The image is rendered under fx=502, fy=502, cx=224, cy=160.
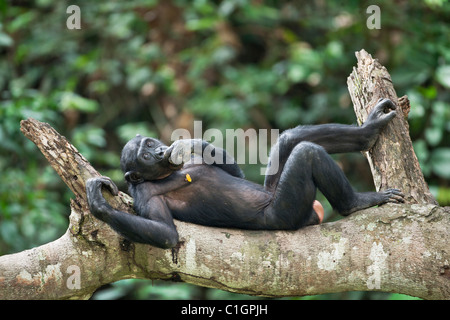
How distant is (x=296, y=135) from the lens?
14.5 ft

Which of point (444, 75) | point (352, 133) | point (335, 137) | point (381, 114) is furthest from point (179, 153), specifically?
point (444, 75)

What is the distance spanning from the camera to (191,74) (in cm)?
904

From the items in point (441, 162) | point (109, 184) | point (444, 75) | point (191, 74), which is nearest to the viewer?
point (109, 184)

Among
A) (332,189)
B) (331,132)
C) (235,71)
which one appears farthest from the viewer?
(235,71)

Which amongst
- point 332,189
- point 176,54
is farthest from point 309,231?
point 176,54

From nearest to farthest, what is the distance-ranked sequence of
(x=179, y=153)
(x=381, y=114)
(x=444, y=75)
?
(x=179, y=153)
(x=381, y=114)
(x=444, y=75)

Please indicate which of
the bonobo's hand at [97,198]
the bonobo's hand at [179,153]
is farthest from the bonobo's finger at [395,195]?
the bonobo's hand at [97,198]

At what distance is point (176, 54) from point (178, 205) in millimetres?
5975

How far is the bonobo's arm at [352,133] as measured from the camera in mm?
4211

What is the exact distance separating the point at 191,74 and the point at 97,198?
5.78 metres

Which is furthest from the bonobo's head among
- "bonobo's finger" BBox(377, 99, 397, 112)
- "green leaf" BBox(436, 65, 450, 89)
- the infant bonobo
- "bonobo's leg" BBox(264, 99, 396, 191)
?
"green leaf" BBox(436, 65, 450, 89)

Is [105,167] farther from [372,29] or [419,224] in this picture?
[419,224]

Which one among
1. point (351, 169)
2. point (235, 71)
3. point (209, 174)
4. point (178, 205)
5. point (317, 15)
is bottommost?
point (178, 205)

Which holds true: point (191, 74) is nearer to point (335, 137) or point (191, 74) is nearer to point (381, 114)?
point (335, 137)
